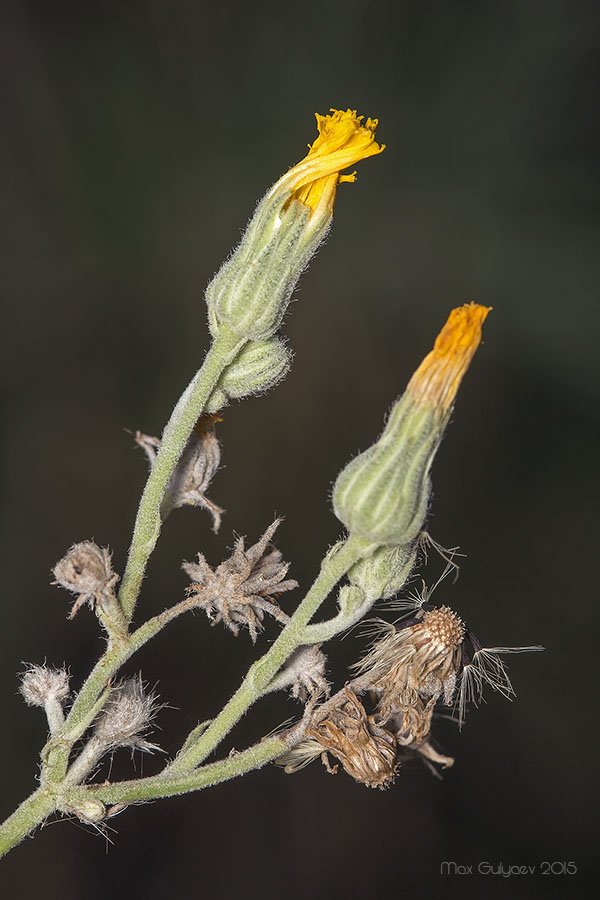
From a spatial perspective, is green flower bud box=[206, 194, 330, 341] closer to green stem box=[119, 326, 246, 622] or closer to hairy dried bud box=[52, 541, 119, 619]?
green stem box=[119, 326, 246, 622]

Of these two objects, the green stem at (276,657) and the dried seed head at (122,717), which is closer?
the green stem at (276,657)

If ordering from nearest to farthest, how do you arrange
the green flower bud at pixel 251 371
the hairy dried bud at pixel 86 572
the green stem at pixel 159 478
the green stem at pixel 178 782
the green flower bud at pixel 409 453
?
the green flower bud at pixel 409 453 → the hairy dried bud at pixel 86 572 → the green stem at pixel 178 782 → the green stem at pixel 159 478 → the green flower bud at pixel 251 371

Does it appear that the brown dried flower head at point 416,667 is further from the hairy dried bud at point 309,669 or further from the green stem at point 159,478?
the green stem at point 159,478

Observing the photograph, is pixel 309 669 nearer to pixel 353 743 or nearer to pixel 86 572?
pixel 353 743

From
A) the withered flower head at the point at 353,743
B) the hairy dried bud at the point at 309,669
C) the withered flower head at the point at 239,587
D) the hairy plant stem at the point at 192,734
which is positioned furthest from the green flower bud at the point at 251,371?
the withered flower head at the point at 353,743

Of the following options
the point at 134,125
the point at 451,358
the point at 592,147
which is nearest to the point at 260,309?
the point at 451,358

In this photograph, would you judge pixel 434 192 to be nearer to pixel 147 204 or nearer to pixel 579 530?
pixel 147 204

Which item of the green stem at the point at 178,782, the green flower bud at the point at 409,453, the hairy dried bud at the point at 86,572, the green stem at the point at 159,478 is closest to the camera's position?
the green flower bud at the point at 409,453

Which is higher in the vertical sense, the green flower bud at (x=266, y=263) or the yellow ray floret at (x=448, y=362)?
the green flower bud at (x=266, y=263)

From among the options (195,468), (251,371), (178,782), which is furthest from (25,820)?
(251,371)
